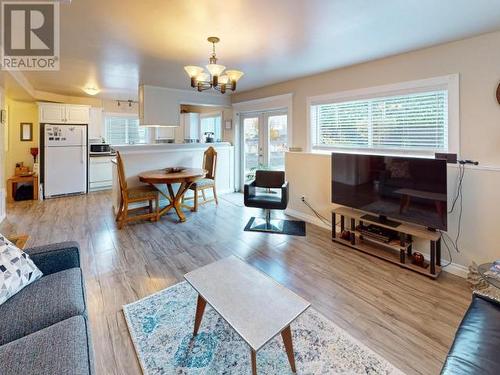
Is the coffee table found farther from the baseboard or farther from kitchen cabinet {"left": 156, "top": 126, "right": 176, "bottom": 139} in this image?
kitchen cabinet {"left": 156, "top": 126, "right": 176, "bottom": 139}

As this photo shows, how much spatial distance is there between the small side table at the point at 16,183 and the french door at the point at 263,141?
15.0ft

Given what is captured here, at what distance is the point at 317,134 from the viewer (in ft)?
13.8

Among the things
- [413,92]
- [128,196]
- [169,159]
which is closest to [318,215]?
[413,92]

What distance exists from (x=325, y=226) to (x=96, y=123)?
6.06 m

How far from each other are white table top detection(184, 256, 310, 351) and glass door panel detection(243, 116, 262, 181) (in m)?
4.01

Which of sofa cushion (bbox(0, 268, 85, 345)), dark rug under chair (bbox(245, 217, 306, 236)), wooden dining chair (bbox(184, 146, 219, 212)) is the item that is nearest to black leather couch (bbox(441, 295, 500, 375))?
sofa cushion (bbox(0, 268, 85, 345))

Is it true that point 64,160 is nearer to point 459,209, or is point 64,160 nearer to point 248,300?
point 248,300

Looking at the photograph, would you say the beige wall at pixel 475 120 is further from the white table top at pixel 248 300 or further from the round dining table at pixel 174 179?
the round dining table at pixel 174 179

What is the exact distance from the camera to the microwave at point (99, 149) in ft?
20.6

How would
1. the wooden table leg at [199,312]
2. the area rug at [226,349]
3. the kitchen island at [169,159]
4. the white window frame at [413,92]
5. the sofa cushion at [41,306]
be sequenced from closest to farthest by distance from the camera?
the sofa cushion at [41,306] → the area rug at [226,349] → the wooden table leg at [199,312] → the white window frame at [413,92] → the kitchen island at [169,159]

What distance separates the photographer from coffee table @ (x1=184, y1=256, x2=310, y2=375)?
1287 mm

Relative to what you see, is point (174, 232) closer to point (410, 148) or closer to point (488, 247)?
point (410, 148)

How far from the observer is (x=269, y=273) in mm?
2600

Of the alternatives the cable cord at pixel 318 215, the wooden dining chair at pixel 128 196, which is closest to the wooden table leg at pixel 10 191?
the wooden dining chair at pixel 128 196
